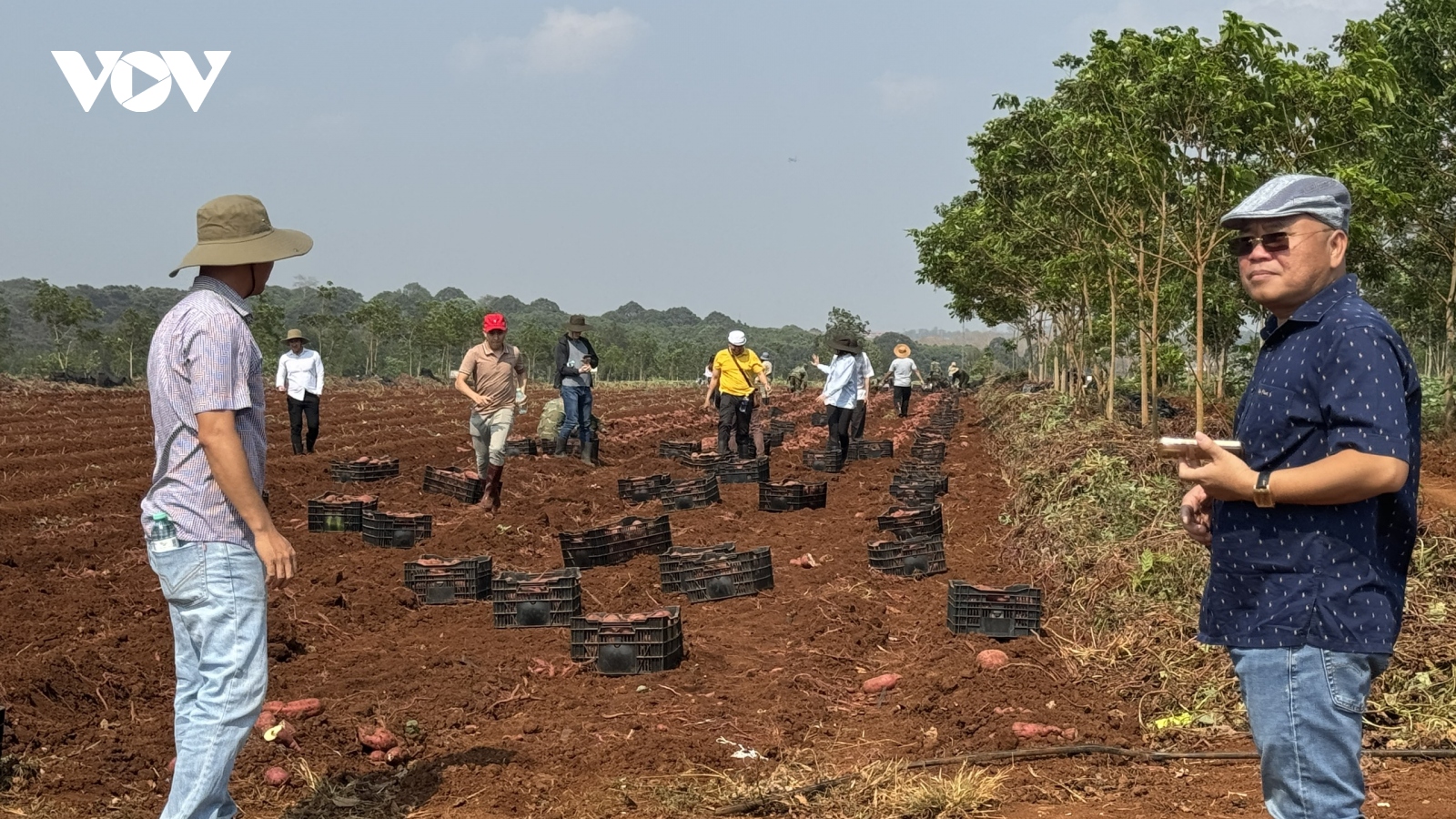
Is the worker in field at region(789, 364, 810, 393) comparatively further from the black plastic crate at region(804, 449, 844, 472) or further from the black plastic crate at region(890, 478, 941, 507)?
the black plastic crate at region(890, 478, 941, 507)

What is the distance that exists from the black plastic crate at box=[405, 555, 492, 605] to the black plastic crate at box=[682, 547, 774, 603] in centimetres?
132

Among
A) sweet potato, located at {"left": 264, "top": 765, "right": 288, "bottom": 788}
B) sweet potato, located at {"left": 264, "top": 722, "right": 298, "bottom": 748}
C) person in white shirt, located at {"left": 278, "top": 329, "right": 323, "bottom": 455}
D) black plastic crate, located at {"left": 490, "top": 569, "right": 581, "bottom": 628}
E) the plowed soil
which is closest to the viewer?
the plowed soil

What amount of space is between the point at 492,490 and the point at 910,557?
4.33 metres

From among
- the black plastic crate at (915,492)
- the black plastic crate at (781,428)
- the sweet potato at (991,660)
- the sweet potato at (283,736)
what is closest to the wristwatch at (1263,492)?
the sweet potato at (991,660)

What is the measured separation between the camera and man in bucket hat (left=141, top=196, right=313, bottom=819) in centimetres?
372

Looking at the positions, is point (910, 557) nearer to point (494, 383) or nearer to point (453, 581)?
point (453, 581)

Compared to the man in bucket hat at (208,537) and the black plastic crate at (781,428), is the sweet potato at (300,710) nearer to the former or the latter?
the man in bucket hat at (208,537)

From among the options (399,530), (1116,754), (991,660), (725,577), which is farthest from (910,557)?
(399,530)

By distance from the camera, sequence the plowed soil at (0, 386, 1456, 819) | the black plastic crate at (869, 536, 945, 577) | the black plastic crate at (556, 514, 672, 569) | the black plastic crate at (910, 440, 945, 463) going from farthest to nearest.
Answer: the black plastic crate at (910, 440, 945, 463), the black plastic crate at (556, 514, 672, 569), the black plastic crate at (869, 536, 945, 577), the plowed soil at (0, 386, 1456, 819)

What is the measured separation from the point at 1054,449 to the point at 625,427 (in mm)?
13206

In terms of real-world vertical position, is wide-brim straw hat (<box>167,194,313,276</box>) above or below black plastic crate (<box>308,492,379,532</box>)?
above

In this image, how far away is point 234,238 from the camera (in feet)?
13.0

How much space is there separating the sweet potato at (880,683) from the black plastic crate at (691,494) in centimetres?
631

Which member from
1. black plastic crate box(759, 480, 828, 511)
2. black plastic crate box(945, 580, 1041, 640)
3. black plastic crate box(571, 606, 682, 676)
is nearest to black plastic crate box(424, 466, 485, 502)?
black plastic crate box(759, 480, 828, 511)
